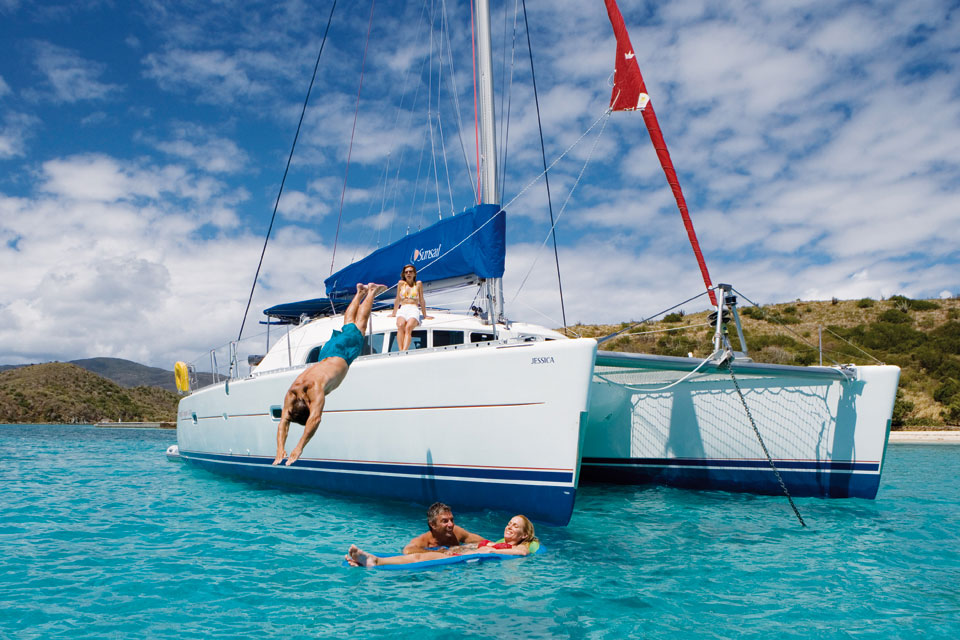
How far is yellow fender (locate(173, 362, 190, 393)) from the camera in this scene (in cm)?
1155

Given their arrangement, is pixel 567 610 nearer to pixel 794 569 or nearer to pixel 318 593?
pixel 318 593

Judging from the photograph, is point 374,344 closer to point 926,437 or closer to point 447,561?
point 447,561

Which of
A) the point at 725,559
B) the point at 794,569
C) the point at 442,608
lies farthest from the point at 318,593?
the point at 794,569

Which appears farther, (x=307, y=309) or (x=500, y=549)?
(x=307, y=309)

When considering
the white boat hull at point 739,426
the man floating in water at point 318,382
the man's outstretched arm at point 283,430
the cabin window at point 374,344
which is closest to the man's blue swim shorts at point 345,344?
the man floating in water at point 318,382

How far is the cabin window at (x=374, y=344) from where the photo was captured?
771 cm

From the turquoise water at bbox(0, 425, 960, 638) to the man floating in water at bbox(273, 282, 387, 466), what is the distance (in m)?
1.19

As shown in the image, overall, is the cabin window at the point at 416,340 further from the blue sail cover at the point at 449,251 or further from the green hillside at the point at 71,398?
the green hillside at the point at 71,398

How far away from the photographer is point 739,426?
27.9 ft

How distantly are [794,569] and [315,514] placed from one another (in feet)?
16.4

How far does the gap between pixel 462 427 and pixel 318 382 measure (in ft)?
7.93

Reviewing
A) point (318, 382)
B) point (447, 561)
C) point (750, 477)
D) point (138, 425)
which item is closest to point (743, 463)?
point (750, 477)

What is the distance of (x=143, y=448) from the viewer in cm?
1947

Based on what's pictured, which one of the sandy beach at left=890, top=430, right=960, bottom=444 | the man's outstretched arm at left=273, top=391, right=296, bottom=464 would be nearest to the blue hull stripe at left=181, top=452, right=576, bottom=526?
the man's outstretched arm at left=273, top=391, right=296, bottom=464
